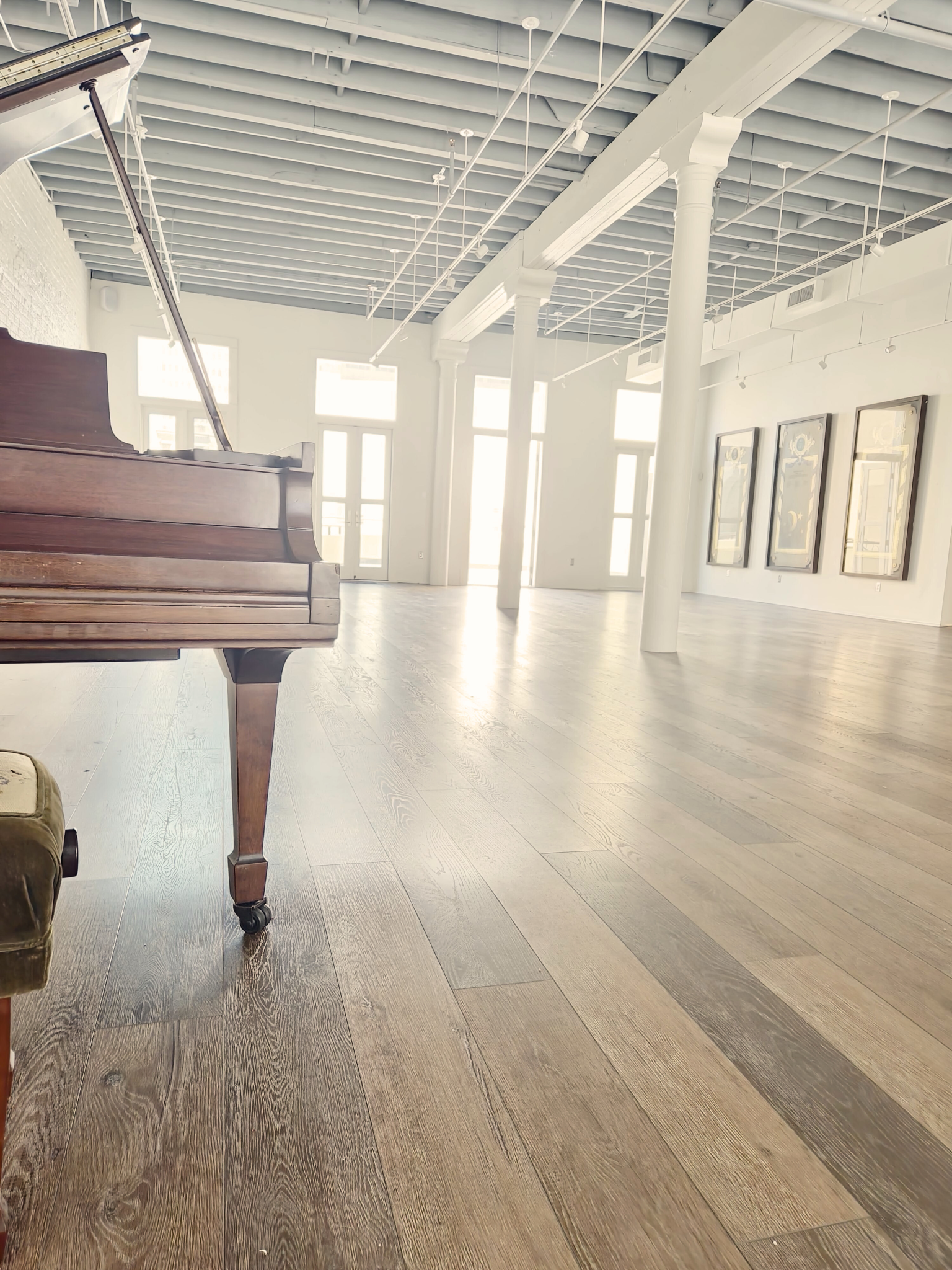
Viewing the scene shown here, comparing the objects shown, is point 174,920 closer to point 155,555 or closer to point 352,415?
point 155,555

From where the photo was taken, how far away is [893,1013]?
1.60 m

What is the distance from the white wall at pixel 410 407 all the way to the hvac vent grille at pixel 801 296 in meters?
4.14

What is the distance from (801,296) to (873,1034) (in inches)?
431

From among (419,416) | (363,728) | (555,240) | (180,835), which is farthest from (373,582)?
(180,835)

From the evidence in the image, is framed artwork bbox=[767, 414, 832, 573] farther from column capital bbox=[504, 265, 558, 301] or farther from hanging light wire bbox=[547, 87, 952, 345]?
column capital bbox=[504, 265, 558, 301]

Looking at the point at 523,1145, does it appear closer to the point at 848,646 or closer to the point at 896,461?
the point at 848,646

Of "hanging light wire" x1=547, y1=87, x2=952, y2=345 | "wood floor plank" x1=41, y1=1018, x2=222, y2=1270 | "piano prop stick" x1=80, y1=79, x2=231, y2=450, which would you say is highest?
"hanging light wire" x1=547, y1=87, x2=952, y2=345

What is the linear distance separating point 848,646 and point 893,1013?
21.8 ft

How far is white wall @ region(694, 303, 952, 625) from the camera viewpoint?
10.1 metres

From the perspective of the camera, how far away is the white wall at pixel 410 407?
41.2 feet

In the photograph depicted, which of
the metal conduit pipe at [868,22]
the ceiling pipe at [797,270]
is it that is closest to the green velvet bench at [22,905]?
the metal conduit pipe at [868,22]

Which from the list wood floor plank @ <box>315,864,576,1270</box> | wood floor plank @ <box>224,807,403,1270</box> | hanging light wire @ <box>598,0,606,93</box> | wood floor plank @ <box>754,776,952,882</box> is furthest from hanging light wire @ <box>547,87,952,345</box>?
wood floor plank @ <box>224,807,403,1270</box>

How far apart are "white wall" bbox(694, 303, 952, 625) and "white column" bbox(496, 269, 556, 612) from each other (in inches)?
172

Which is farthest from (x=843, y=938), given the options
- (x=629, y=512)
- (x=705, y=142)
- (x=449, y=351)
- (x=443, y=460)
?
(x=629, y=512)
